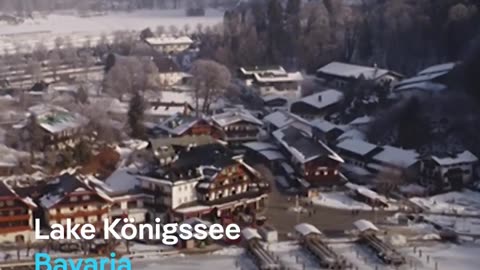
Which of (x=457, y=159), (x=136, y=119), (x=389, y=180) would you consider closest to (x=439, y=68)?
(x=457, y=159)

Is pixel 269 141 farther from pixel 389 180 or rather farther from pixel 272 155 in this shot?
pixel 389 180

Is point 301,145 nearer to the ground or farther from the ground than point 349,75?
nearer to the ground

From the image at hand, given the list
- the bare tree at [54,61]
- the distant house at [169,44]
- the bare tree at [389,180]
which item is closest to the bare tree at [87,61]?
the bare tree at [54,61]

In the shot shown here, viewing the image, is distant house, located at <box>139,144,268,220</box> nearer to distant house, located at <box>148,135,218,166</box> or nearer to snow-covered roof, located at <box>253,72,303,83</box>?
distant house, located at <box>148,135,218,166</box>

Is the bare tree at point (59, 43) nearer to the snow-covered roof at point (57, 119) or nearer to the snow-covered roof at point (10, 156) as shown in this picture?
the snow-covered roof at point (57, 119)

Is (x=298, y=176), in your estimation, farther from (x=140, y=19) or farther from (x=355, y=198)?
(x=140, y=19)

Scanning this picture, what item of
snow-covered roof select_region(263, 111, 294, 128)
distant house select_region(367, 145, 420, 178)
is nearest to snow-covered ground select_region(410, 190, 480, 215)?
distant house select_region(367, 145, 420, 178)
